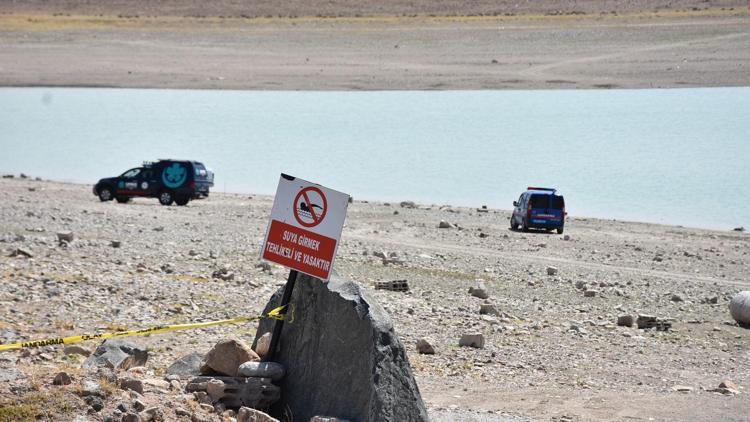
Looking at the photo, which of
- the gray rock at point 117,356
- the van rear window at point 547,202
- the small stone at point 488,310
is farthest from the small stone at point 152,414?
the van rear window at point 547,202

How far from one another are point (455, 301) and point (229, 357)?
27.1ft

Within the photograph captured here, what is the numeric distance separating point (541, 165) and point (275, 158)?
988cm

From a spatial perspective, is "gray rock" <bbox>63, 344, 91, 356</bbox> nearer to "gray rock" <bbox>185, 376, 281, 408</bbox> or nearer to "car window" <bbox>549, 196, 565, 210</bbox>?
"gray rock" <bbox>185, 376, 281, 408</bbox>

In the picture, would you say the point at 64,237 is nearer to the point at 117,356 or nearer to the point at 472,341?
the point at 472,341

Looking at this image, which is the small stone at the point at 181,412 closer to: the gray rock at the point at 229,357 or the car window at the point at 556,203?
the gray rock at the point at 229,357

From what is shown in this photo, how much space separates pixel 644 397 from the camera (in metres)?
12.7

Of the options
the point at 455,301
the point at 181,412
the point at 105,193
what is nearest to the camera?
the point at 181,412

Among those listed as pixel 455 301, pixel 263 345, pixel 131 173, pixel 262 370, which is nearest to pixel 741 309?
pixel 455 301

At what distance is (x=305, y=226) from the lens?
9.59 metres

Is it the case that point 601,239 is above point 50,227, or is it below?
above

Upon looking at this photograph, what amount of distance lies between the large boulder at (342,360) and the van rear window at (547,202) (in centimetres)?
2010

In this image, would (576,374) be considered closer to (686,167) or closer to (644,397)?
(644,397)

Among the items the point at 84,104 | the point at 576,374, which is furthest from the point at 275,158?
the point at 576,374

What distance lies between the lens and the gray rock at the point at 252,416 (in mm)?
8863
